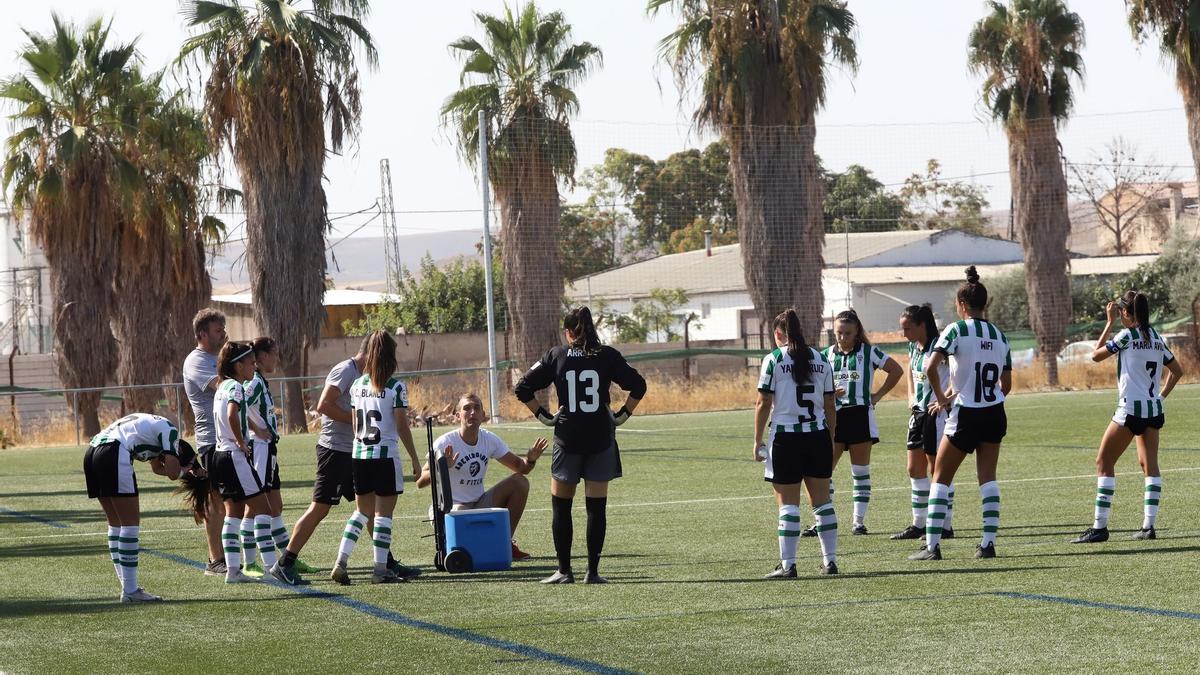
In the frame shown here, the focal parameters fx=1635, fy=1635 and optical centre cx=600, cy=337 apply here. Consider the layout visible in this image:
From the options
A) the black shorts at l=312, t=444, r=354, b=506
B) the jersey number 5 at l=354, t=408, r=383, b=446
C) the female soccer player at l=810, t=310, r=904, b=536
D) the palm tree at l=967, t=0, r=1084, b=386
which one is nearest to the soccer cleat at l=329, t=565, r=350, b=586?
the black shorts at l=312, t=444, r=354, b=506

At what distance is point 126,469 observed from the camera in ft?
34.9

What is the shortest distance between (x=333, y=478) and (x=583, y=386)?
2.33m

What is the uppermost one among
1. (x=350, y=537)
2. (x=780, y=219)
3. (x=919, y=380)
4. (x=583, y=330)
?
(x=780, y=219)

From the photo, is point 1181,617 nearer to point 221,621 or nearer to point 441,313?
point 221,621

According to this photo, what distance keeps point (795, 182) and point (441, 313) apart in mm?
22894

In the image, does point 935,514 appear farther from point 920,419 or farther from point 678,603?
point 678,603

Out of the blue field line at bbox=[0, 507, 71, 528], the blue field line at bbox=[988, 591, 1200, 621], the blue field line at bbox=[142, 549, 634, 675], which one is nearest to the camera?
the blue field line at bbox=[142, 549, 634, 675]

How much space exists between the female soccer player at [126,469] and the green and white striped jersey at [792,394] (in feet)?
13.0

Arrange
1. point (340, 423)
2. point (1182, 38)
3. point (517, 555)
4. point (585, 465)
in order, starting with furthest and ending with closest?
point (1182, 38), point (517, 555), point (340, 423), point (585, 465)

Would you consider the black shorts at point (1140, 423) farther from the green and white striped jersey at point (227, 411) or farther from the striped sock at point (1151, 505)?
the green and white striped jersey at point (227, 411)

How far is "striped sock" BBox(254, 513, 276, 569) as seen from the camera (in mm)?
11578

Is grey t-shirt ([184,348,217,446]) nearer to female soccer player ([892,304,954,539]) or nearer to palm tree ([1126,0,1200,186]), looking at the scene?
female soccer player ([892,304,954,539])

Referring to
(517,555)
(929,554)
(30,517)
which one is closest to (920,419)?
(929,554)

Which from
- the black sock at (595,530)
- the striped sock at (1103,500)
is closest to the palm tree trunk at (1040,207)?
the striped sock at (1103,500)
